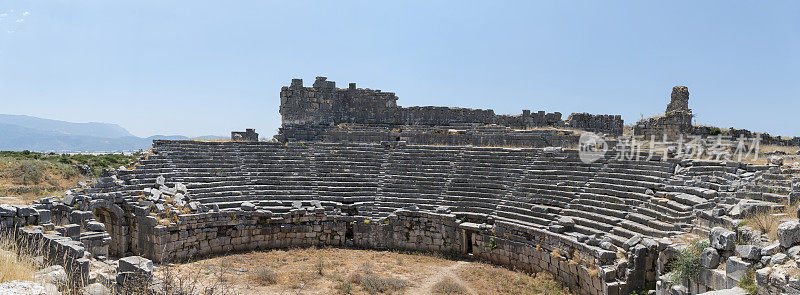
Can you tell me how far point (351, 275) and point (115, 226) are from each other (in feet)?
29.0

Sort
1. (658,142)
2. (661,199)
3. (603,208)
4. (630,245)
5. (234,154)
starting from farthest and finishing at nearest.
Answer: (234,154), (658,142), (603,208), (661,199), (630,245)

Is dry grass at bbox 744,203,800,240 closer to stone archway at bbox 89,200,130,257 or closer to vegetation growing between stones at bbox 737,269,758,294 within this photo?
vegetation growing between stones at bbox 737,269,758,294

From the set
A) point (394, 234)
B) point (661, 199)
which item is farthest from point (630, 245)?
point (394, 234)

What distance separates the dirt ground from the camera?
12.2 meters

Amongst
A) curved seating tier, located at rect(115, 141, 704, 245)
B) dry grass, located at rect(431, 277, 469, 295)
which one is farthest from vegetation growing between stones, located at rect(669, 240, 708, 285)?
dry grass, located at rect(431, 277, 469, 295)

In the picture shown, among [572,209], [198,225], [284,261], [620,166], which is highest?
[620,166]

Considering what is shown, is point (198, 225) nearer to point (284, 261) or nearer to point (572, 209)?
point (284, 261)

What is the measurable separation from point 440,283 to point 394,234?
166 inches

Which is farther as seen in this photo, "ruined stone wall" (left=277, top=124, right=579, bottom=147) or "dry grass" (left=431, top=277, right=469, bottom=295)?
→ "ruined stone wall" (left=277, top=124, right=579, bottom=147)

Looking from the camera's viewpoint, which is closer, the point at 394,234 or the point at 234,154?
the point at 394,234

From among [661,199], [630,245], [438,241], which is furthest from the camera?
[438,241]

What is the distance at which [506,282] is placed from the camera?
12.7 metres

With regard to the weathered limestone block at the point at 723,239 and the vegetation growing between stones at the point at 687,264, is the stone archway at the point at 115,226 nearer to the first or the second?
the vegetation growing between stones at the point at 687,264

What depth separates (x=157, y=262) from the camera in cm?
1471
